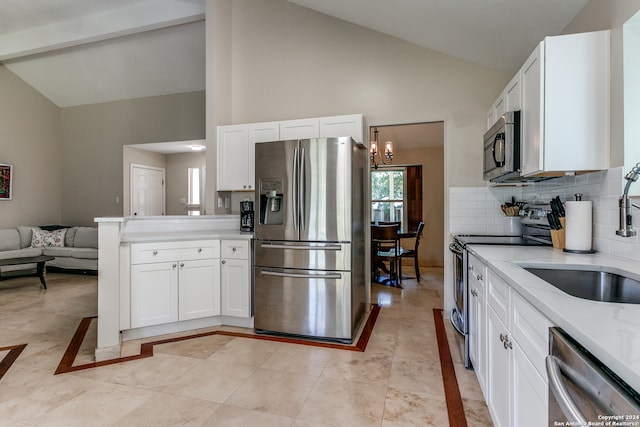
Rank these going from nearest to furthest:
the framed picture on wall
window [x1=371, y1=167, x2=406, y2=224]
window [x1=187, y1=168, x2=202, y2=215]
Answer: the framed picture on wall → window [x1=371, y1=167, x2=406, y2=224] → window [x1=187, y1=168, x2=202, y2=215]

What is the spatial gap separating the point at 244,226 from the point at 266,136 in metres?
1.04

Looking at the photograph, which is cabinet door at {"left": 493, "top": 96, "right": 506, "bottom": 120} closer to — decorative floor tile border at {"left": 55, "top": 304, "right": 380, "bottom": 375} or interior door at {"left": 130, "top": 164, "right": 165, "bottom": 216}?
decorative floor tile border at {"left": 55, "top": 304, "right": 380, "bottom": 375}

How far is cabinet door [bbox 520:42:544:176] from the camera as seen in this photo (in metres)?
1.90

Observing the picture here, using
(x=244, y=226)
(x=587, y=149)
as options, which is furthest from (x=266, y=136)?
(x=587, y=149)

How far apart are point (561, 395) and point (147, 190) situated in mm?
7672

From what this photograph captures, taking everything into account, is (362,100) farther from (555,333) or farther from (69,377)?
(69,377)

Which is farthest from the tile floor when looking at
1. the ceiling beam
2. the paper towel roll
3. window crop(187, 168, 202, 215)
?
window crop(187, 168, 202, 215)

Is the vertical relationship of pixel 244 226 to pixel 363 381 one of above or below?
above

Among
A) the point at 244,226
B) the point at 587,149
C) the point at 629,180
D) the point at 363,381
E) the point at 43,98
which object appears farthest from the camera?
the point at 43,98

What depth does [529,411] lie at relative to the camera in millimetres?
1086

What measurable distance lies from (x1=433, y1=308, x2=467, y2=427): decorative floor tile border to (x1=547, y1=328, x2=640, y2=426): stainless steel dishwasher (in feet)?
3.47

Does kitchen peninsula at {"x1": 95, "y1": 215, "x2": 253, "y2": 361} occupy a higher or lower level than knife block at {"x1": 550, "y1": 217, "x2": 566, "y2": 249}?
lower

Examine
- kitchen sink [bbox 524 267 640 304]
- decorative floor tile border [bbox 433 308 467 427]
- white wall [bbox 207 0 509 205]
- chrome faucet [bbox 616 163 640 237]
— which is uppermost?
white wall [bbox 207 0 509 205]

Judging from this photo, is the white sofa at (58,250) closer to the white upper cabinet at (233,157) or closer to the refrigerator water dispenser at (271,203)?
the white upper cabinet at (233,157)
